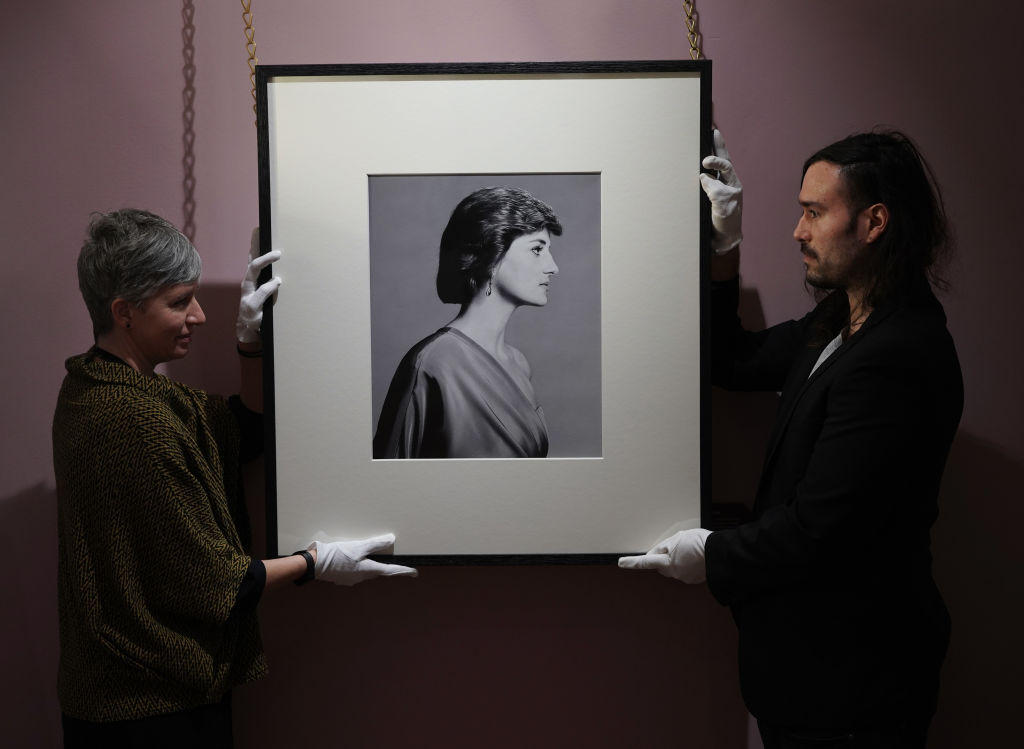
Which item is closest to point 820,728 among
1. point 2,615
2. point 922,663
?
point 922,663

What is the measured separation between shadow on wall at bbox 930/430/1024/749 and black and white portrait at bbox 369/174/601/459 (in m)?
0.74

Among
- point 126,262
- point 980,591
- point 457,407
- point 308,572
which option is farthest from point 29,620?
point 980,591

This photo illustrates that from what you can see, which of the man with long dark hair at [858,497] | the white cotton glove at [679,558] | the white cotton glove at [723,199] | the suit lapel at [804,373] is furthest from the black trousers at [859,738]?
the white cotton glove at [723,199]

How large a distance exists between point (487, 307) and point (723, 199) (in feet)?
1.34

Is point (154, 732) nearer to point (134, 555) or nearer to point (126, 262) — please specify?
point (134, 555)

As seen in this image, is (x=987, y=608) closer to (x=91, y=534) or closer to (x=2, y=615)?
(x=91, y=534)

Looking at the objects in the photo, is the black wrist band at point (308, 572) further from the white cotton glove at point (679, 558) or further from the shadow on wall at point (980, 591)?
the shadow on wall at point (980, 591)

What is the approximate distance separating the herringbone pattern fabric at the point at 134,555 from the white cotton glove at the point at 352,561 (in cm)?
13

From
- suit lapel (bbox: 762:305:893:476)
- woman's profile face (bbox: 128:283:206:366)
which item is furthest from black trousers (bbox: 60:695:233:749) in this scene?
suit lapel (bbox: 762:305:893:476)

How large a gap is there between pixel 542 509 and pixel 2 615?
1.07 meters

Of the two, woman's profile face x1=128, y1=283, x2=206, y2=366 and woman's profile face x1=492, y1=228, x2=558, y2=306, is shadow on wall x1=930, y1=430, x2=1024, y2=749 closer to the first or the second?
woman's profile face x1=492, y1=228, x2=558, y2=306

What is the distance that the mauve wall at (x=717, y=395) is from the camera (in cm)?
135

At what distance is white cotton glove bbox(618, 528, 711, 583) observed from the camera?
1154 millimetres

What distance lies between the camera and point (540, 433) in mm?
1208
